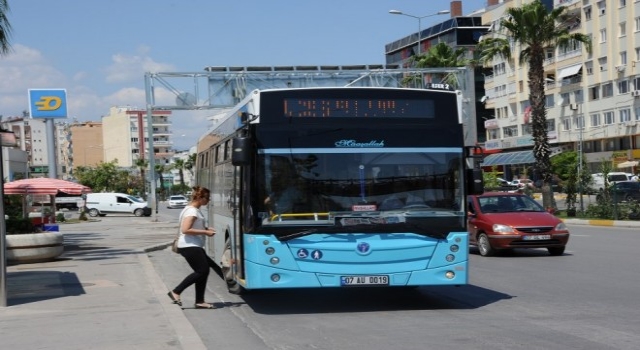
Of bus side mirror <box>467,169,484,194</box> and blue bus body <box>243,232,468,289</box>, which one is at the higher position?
bus side mirror <box>467,169,484,194</box>

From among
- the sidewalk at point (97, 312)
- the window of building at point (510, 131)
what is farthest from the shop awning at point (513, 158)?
the sidewalk at point (97, 312)

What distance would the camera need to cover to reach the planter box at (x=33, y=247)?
19.7m

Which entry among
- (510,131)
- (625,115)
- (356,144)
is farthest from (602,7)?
(356,144)

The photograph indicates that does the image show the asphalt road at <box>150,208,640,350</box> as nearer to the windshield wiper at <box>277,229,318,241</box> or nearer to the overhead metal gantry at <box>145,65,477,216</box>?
the windshield wiper at <box>277,229,318,241</box>

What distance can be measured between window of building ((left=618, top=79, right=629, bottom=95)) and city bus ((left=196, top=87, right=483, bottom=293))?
58.6m

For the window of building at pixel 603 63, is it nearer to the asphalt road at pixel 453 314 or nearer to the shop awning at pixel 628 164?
the shop awning at pixel 628 164

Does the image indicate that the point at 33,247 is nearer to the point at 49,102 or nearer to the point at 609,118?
the point at 49,102

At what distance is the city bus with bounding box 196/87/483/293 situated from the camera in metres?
10.7

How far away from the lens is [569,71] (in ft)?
237

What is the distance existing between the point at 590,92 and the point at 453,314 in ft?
211

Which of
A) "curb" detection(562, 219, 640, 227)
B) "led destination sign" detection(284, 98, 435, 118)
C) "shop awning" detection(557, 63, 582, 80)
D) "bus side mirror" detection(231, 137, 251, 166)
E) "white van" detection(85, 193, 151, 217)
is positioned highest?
"shop awning" detection(557, 63, 582, 80)

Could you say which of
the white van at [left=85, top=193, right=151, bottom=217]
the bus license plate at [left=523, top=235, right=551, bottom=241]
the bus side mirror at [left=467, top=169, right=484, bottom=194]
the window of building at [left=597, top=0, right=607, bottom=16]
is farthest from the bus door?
the window of building at [left=597, top=0, right=607, bottom=16]

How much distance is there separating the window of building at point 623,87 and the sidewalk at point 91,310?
54419 mm

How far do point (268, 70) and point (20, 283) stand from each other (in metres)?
22.5
